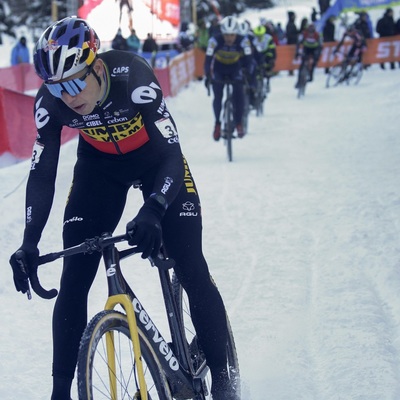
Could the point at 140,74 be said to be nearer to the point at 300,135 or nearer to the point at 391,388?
the point at 391,388

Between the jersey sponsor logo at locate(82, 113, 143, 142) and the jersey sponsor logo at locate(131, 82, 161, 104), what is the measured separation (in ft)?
0.51

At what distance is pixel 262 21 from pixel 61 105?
2196 cm

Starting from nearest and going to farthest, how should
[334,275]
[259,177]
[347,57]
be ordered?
1. [334,275]
2. [259,177]
3. [347,57]

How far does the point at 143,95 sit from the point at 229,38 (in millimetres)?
8731

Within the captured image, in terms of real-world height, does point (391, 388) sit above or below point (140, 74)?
below

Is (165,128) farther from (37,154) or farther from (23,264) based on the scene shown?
(23,264)

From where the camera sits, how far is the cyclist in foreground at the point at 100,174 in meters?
3.35

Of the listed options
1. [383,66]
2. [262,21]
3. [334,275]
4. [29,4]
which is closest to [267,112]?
[262,21]

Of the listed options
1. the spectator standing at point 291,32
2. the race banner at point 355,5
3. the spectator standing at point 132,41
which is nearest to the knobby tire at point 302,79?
the spectator standing at point 132,41

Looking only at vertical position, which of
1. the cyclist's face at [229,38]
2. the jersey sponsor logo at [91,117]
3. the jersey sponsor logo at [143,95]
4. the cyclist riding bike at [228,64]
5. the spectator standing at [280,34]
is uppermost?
the jersey sponsor logo at [143,95]

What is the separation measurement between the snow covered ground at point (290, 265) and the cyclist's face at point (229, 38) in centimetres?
179

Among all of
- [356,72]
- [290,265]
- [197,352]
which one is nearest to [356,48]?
[356,72]

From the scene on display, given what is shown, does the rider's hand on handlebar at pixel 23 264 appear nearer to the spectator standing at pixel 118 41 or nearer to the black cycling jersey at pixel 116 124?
the black cycling jersey at pixel 116 124

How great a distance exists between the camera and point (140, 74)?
12.0ft
